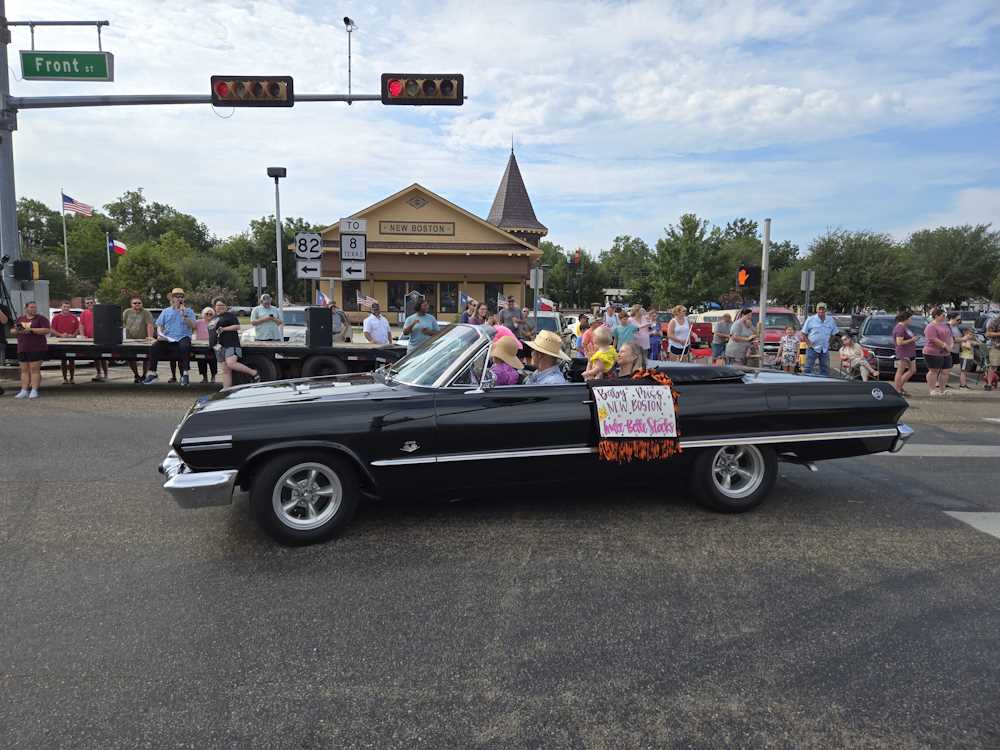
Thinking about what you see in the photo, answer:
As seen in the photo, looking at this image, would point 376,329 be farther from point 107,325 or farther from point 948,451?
point 948,451

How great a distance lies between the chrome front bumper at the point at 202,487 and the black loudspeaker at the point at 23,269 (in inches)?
466

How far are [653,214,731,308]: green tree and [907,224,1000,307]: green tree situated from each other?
638 inches

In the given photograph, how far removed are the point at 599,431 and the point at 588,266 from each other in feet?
274

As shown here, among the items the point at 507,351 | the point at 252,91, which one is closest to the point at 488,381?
the point at 507,351

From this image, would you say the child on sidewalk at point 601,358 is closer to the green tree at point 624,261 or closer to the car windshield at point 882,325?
the car windshield at point 882,325

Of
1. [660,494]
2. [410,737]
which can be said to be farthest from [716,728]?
[660,494]

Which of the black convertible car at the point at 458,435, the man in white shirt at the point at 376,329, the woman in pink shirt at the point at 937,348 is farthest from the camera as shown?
the man in white shirt at the point at 376,329

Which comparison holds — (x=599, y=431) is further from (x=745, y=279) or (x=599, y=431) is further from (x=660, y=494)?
(x=745, y=279)

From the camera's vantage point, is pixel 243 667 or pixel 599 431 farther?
pixel 599 431

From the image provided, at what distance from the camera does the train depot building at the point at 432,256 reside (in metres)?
33.4

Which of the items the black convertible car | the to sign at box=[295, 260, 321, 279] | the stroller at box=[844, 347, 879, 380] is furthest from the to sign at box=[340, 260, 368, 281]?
the stroller at box=[844, 347, 879, 380]

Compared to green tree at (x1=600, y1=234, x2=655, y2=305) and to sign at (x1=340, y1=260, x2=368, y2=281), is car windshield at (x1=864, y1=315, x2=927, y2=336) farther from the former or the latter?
green tree at (x1=600, y1=234, x2=655, y2=305)

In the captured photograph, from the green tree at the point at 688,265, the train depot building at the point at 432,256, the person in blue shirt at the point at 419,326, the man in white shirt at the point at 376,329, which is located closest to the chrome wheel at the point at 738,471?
the person in blue shirt at the point at 419,326

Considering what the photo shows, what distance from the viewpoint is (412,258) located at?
3366cm
